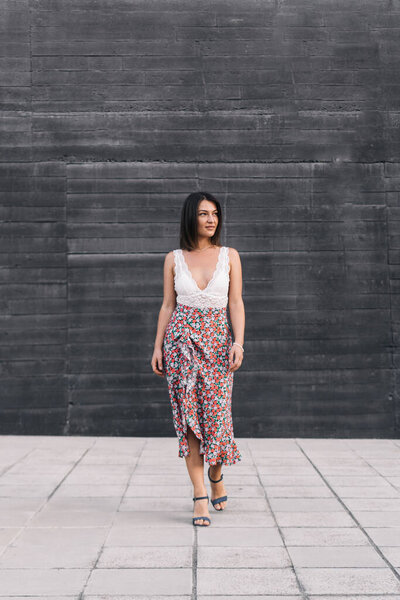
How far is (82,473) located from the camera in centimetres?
481

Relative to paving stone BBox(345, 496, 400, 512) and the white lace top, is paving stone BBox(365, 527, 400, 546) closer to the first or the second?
paving stone BBox(345, 496, 400, 512)

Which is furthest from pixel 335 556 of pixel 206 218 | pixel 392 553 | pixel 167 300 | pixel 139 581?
pixel 206 218

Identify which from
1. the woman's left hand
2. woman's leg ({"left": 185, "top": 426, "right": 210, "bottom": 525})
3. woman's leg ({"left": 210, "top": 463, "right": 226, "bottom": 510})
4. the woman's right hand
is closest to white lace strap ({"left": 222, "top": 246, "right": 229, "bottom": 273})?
the woman's left hand

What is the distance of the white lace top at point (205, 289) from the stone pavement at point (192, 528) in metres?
1.18

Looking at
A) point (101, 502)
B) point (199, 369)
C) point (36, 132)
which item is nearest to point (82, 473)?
point (101, 502)

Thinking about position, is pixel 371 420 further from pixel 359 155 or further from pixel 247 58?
pixel 247 58

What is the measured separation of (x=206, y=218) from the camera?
385 centimetres

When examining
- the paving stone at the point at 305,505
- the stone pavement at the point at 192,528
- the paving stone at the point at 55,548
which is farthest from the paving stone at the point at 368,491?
the paving stone at the point at 55,548

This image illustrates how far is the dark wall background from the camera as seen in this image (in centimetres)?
640

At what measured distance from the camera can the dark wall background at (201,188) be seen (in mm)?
6398

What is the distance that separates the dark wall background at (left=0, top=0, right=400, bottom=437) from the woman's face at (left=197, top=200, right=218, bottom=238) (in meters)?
2.64

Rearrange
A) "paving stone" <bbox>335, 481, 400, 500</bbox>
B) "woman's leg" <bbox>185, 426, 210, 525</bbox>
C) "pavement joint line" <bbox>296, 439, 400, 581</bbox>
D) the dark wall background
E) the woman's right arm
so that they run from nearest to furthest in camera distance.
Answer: "pavement joint line" <bbox>296, 439, 400, 581</bbox> < "woman's leg" <bbox>185, 426, 210, 525</bbox> < the woman's right arm < "paving stone" <bbox>335, 481, 400, 500</bbox> < the dark wall background

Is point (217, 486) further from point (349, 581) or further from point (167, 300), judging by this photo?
point (349, 581)

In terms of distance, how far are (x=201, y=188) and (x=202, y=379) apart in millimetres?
3204
